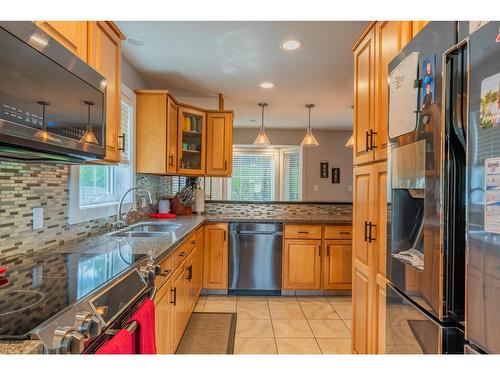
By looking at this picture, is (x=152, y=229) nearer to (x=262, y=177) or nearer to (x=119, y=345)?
(x=119, y=345)

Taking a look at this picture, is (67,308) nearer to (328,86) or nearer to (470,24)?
(470,24)

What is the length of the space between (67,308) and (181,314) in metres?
1.63

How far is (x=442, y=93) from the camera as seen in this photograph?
1.02 metres

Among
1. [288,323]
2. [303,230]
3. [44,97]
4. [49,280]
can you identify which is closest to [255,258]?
[303,230]

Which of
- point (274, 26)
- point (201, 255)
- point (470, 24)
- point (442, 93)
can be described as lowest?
point (201, 255)

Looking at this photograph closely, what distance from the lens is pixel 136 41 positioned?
2.60 m

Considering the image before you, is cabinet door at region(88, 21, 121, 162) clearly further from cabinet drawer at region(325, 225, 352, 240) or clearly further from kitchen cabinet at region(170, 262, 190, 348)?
cabinet drawer at region(325, 225, 352, 240)

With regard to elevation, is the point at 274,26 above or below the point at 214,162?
above

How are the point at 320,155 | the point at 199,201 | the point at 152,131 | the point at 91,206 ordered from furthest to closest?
the point at 320,155 < the point at 199,201 < the point at 152,131 < the point at 91,206

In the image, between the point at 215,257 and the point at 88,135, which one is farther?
the point at 215,257

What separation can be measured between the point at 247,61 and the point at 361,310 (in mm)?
2376

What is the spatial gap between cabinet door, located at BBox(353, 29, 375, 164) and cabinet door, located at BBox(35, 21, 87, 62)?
1.54 m

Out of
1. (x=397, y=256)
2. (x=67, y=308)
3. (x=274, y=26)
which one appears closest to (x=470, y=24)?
(x=397, y=256)

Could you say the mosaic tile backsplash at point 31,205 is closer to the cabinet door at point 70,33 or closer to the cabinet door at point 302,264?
the cabinet door at point 70,33
